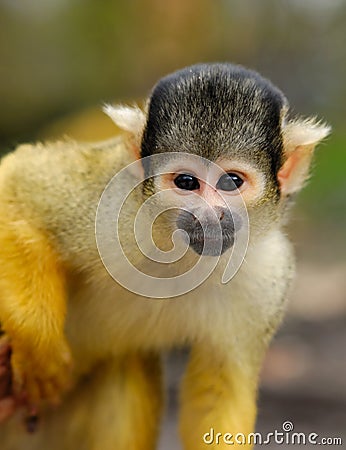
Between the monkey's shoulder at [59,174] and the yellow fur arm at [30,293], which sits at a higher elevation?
the monkey's shoulder at [59,174]

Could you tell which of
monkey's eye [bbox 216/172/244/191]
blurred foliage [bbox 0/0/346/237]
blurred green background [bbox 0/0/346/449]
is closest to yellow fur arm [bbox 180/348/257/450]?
monkey's eye [bbox 216/172/244/191]

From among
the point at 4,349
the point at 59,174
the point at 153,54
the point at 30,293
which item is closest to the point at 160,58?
the point at 153,54

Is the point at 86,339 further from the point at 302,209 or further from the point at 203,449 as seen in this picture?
the point at 302,209

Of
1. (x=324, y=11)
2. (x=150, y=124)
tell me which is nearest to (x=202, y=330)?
(x=150, y=124)

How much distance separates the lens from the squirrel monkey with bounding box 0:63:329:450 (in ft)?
7.76

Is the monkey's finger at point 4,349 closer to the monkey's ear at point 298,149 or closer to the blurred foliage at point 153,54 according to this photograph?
the monkey's ear at point 298,149

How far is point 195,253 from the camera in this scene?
2.51m

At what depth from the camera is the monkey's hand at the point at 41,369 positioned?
2777 millimetres

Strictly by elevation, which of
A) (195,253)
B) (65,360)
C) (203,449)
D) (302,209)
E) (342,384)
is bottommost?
(203,449)

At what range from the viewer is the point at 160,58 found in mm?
10148

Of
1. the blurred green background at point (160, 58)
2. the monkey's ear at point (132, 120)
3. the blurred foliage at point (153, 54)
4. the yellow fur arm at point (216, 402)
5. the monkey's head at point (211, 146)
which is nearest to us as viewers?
the monkey's head at point (211, 146)

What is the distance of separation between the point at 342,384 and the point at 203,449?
2.46 meters

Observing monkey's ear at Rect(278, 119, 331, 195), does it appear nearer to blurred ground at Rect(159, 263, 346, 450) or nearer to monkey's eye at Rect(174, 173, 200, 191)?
monkey's eye at Rect(174, 173, 200, 191)

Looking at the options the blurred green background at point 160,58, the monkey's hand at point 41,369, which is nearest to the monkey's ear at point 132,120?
the monkey's hand at point 41,369
